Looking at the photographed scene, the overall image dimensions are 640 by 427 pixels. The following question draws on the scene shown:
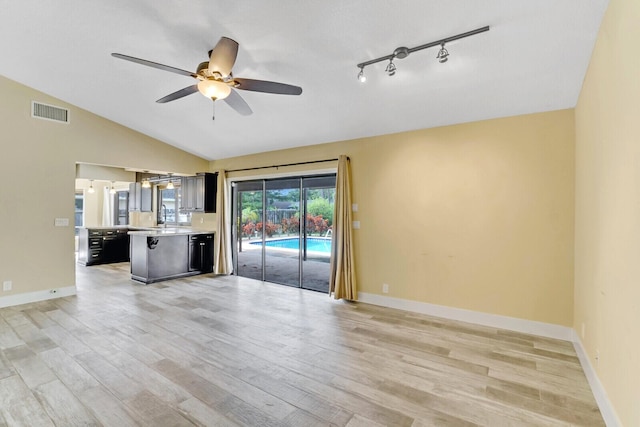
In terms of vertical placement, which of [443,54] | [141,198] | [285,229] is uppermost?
[443,54]

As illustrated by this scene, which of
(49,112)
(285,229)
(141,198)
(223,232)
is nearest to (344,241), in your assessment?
(285,229)

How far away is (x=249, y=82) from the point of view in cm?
277

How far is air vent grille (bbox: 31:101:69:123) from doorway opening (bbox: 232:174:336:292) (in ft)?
10.4

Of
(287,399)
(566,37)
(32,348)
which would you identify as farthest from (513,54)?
(32,348)

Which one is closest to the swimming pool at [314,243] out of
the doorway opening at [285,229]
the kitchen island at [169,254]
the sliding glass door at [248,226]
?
the doorway opening at [285,229]

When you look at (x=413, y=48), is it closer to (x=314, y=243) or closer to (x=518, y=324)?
(x=518, y=324)

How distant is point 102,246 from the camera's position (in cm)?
790

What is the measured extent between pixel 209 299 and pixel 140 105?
10.9ft

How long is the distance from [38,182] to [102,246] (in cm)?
363

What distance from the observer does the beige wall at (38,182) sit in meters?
4.49

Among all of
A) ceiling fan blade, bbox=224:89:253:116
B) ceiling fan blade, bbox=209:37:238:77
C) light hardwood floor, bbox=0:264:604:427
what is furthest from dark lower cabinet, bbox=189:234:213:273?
ceiling fan blade, bbox=209:37:238:77

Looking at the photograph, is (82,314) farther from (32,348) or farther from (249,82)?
(249,82)

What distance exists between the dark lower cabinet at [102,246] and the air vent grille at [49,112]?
3644mm

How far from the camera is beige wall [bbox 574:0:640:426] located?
173 cm
